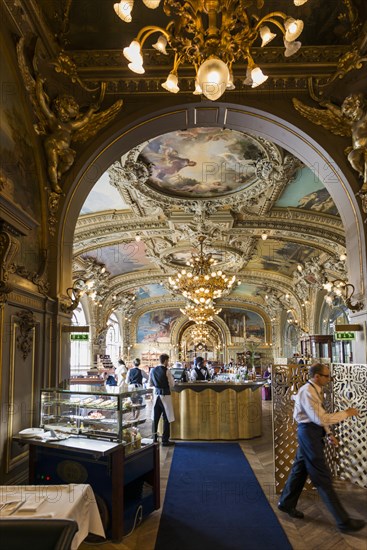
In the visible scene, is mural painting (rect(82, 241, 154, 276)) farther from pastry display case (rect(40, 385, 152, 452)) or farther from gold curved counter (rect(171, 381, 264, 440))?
pastry display case (rect(40, 385, 152, 452))

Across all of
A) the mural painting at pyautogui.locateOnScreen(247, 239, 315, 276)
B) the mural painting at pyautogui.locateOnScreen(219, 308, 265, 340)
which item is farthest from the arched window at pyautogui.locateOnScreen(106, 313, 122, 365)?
the mural painting at pyautogui.locateOnScreen(247, 239, 315, 276)

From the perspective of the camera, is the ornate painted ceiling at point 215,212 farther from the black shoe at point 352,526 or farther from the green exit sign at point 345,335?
the black shoe at point 352,526

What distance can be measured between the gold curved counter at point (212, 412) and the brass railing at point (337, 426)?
10.6 ft

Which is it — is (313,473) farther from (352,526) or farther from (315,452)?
(352,526)

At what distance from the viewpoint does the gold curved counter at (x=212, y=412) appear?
8.88 metres

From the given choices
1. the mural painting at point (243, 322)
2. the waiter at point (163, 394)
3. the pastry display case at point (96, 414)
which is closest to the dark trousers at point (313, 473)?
the pastry display case at point (96, 414)

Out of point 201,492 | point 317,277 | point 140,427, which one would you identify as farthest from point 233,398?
point 317,277

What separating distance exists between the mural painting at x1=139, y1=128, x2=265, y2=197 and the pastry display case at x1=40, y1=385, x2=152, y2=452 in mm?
5379

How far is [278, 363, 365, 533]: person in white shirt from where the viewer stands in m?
4.14

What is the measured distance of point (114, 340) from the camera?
93.6ft

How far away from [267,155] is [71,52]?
14.2ft

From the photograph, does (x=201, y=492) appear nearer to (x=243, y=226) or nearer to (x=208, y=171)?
(x=208, y=171)

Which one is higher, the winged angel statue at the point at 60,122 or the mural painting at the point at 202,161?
the mural painting at the point at 202,161

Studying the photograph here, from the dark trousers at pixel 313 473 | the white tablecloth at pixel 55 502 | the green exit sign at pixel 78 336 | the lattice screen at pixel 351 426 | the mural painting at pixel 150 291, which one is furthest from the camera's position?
the mural painting at pixel 150 291
